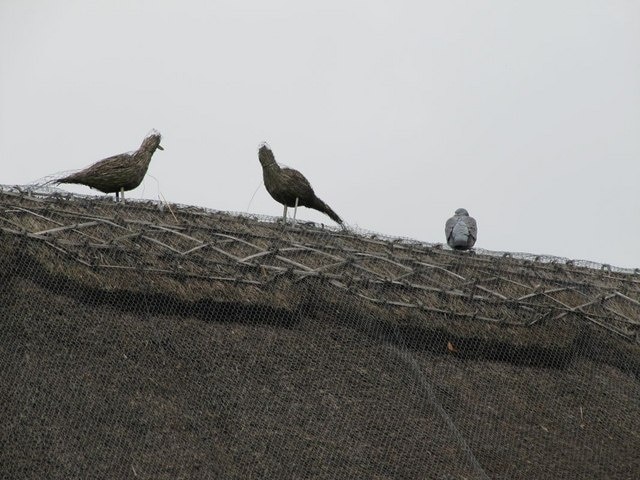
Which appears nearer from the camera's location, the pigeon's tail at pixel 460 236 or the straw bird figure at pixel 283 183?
the straw bird figure at pixel 283 183

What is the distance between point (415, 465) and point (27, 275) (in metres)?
3.44

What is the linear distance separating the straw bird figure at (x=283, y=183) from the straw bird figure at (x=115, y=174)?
144 cm

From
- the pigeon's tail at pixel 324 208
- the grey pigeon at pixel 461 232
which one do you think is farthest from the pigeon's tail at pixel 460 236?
the pigeon's tail at pixel 324 208

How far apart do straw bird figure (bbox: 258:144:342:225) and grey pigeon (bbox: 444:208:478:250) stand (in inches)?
76.2

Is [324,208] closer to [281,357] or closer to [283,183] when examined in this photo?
[283,183]

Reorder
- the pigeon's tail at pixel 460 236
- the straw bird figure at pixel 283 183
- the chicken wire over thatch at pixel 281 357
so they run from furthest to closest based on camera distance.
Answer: the pigeon's tail at pixel 460 236
the straw bird figure at pixel 283 183
the chicken wire over thatch at pixel 281 357

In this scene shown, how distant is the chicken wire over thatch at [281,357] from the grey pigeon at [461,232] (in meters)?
1.54

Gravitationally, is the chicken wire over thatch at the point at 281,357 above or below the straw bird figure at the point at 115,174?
below

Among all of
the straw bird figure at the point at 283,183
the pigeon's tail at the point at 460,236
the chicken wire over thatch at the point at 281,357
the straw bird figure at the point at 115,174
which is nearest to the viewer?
the chicken wire over thatch at the point at 281,357

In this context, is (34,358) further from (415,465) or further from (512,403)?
(512,403)

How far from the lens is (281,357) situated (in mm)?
10664

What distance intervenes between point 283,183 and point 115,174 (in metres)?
1.97

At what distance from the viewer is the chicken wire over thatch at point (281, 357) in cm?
930

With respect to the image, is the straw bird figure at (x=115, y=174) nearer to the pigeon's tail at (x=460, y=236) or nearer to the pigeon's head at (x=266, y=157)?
the pigeon's head at (x=266, y=157)
